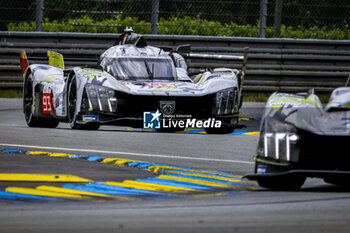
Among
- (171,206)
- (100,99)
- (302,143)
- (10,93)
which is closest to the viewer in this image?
(171,206)

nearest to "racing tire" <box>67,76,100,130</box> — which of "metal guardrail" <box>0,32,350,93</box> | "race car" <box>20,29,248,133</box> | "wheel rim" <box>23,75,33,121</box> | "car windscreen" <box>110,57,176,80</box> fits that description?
"race car" <box>20,29,248,133</box>

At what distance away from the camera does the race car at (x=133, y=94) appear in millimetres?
10727

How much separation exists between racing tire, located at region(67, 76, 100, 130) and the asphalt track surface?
1.39 m

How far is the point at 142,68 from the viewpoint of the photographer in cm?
1206

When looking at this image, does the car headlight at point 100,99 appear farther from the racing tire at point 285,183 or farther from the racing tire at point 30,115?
the racing tire at point 285,183

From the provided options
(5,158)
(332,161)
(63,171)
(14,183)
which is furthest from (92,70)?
(332,161)

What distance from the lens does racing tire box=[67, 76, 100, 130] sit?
10.9 m

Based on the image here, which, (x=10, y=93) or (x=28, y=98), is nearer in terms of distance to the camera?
(x=28, y=98)

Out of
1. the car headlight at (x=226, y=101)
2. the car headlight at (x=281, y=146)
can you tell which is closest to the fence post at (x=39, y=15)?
the car headlight at (x=226, y=101)

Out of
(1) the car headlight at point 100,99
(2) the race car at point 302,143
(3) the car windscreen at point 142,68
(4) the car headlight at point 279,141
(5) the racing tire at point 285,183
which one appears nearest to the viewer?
(2) the race car at point 302,143

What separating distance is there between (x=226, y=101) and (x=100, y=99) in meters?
1.74

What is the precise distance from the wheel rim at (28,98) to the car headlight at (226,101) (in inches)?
125

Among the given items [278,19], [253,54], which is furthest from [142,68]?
[278,19]

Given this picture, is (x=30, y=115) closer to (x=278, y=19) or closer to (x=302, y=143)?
(x=278, y=19)
